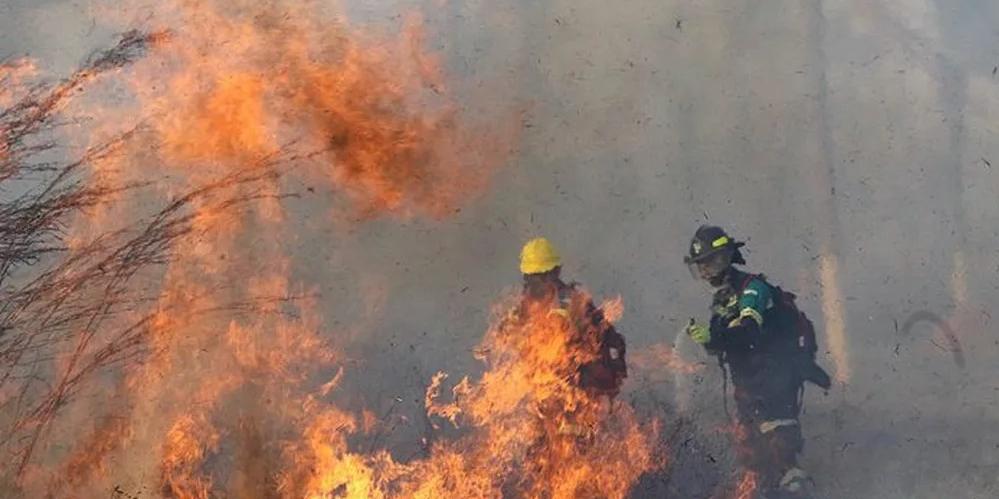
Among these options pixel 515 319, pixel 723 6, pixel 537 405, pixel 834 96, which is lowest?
pixel 537 405

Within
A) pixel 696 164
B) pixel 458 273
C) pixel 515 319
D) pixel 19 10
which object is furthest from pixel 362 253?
pixel 19 10

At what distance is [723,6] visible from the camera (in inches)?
278

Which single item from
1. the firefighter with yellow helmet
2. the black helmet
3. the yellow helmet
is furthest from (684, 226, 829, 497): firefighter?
the yellow helmet

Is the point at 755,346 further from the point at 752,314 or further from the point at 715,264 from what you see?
the point at 715,264

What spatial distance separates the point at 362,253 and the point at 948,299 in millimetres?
4404

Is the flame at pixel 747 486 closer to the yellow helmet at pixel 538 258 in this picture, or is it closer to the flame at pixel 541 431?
the flame at pixel 541 431

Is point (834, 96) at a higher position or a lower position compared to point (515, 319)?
higher

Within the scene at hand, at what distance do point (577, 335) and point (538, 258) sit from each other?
1.95 ft

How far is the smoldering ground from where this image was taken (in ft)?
22.5

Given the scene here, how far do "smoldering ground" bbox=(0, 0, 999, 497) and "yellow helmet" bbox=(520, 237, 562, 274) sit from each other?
2.21ft

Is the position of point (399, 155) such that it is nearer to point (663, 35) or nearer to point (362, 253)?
point (362, 253)

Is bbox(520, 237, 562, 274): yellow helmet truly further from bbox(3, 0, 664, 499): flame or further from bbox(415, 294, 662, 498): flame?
bbox(3, 0, 664, 499): flame

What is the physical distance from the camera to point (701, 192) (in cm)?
700

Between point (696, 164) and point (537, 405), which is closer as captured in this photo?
point (537, 405)
